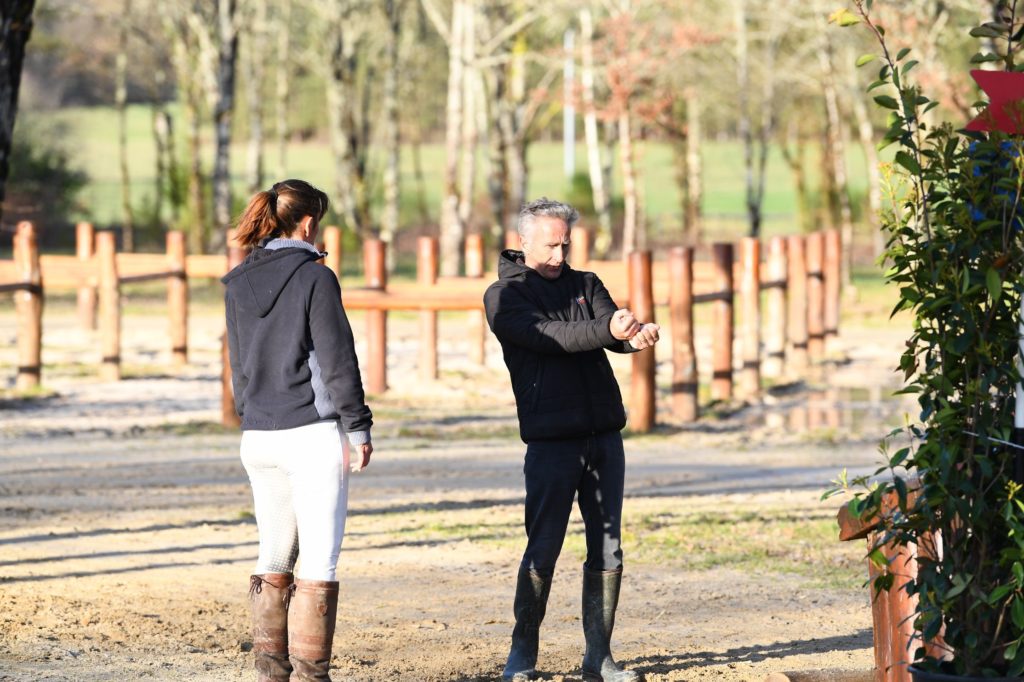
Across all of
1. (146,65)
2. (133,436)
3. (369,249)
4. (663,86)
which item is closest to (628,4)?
(663,86)

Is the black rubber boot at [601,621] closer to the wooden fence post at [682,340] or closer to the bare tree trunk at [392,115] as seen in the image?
the wooden fence post at [682,340]

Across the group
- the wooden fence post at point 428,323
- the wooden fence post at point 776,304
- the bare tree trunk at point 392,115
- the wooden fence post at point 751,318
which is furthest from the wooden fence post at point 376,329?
the bare tree trunk at point 392,115

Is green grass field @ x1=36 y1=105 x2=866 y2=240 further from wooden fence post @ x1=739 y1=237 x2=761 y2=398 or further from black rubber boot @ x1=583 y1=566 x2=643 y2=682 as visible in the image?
black rubber boot @ x1=583 y1=566 x2=643 y2=682

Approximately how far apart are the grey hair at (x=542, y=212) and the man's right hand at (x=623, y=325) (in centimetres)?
46

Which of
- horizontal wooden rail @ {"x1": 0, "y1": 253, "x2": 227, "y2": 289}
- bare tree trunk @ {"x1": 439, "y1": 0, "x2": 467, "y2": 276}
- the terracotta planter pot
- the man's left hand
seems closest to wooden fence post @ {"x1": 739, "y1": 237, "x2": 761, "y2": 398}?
horizontal wooden rail @ {"x1": 0, "y1": 253, "x2": 227, "y2": 289}

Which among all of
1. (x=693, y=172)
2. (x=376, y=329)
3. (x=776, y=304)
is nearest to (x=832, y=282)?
(x=776, y=304)

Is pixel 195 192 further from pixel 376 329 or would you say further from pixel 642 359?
pixel 642 359

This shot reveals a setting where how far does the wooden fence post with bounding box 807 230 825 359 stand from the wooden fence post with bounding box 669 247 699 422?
4864 mm

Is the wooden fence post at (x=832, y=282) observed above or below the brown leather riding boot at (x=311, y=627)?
above

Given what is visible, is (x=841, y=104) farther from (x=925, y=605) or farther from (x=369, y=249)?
(x=925, y=605)

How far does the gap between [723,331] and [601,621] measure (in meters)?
8.78

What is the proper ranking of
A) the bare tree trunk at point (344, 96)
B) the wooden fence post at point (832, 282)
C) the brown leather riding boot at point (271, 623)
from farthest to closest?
the bare tree trunk at point (344, 96) < the wooden fence post at point (832, 282) < the brown leather riding boot at point (271, 623)

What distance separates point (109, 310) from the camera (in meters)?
15.5

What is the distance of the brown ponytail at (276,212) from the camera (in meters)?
4.86
